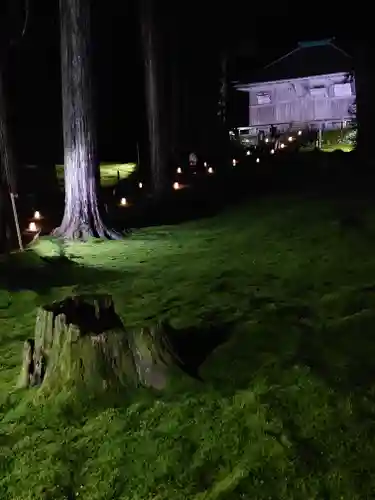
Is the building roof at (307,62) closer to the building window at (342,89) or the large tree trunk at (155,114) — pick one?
the building window at (342,89)

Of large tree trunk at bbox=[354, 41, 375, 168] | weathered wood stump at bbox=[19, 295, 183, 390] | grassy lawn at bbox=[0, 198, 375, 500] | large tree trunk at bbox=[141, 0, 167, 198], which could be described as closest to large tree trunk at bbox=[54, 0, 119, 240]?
large tree trunk at bbox=[141, 0, 167, 198]

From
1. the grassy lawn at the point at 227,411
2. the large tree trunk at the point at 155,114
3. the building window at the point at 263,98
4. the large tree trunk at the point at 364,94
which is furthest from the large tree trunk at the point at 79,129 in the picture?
the building window at the point at 263,98

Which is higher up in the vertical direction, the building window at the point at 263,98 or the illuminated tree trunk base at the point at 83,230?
the building window at the point at 263,98

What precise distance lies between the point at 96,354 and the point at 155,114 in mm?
12601

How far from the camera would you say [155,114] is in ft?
52.7

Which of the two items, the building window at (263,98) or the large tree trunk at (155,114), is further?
the building window at (263,98)

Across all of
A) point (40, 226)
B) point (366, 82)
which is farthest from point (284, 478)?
point (366, 82)

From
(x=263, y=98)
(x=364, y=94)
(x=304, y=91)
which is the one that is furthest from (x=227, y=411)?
(x=263, y=98)

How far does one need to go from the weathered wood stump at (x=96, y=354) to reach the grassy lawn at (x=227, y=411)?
5.0 inches

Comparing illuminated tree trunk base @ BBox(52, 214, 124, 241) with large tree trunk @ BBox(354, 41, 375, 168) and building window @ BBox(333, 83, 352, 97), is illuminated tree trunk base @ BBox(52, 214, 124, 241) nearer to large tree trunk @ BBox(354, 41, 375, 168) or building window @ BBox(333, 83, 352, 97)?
large tree trunk @ BBox(354, 41, 375, 168)

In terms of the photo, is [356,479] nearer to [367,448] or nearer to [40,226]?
[367,448]

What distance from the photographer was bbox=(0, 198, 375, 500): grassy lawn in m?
3.22

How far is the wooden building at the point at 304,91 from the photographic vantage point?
114 ft

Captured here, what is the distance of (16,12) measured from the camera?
667 inches
